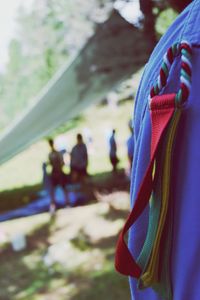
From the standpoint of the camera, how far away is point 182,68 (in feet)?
0.92

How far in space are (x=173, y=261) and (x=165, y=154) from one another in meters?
0.07

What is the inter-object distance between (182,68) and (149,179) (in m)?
0.07

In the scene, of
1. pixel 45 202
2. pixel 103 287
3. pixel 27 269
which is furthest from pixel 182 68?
pixel 45 202

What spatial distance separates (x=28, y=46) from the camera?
224cm

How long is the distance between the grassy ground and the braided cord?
5.62 feet

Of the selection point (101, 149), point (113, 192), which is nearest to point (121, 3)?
point (101, 149)

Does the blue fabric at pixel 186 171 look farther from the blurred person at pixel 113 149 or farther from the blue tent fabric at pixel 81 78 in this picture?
the blurred person at pixel 113 149

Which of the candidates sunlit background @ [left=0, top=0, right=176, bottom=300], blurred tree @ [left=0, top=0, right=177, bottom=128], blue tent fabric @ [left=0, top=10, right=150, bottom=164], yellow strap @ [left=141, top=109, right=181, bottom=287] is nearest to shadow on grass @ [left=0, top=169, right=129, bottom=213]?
sunlit background @ [left=0, top=0, right=176, bottom=300]

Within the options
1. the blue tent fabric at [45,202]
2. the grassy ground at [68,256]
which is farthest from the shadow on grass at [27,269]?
the blue tent fabric at [45,202]

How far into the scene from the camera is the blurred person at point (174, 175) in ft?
0.92

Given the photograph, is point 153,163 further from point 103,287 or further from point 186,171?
point 103,287

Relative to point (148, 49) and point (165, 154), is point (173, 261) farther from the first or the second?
point (148, 49)

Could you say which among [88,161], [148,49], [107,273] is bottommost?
[107,273]

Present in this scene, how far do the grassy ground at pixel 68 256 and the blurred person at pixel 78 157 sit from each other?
0.78 feet
